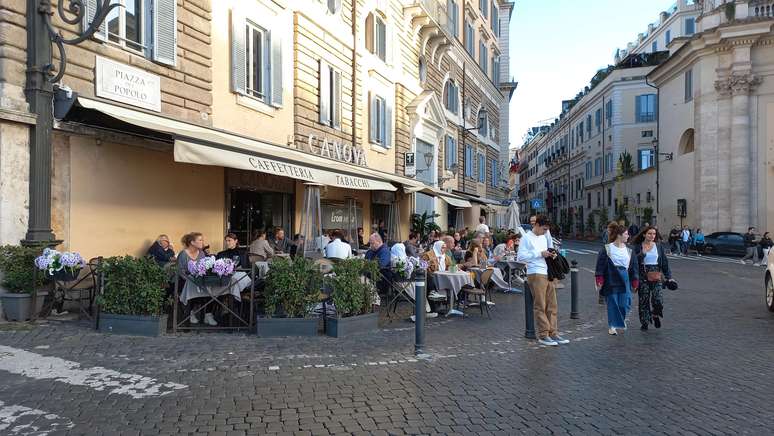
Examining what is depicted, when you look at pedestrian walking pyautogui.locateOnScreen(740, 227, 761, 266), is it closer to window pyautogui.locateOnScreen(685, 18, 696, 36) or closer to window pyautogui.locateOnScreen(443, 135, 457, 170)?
window pyautogui.locateOnScreen(443, 135, 457, 170)

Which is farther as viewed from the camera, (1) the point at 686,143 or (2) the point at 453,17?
(1) the point at 686,143

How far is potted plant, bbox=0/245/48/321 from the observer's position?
791 cm

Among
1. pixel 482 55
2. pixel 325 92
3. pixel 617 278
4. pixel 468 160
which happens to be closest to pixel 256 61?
pixel 325 92

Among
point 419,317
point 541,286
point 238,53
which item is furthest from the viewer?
point 238,53

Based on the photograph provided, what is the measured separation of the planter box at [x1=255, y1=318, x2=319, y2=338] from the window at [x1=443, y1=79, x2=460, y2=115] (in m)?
23.6

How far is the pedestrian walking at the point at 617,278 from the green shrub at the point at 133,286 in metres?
6.02

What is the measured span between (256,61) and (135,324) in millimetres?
7993

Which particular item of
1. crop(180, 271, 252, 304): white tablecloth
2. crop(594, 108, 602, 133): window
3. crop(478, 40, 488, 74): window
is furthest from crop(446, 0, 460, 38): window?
crop(594, 108, 602, 133): window

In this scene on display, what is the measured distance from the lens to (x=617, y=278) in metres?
8.21

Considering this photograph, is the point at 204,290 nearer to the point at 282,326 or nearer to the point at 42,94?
the point at 282,326

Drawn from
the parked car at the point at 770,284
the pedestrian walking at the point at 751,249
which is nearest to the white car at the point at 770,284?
the parked car at the point at 770,284

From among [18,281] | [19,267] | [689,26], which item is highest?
[689,26]

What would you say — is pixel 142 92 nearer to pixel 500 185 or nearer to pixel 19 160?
pixel 19 160

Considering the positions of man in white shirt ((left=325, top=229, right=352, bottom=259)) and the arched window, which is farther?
the arched window
